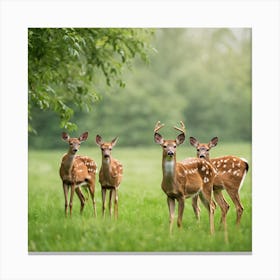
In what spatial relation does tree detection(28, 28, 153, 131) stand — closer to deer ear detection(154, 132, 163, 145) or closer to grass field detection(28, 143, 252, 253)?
grass field detection(28, 143, 252, 253)

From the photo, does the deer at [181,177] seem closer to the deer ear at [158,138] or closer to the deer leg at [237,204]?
the deer ear at [158,138]

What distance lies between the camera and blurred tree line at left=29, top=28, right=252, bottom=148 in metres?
18.6

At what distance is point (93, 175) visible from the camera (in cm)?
717

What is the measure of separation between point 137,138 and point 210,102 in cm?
299

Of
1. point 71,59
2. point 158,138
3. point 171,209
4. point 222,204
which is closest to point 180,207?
point 171,209

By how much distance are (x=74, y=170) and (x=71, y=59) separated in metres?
2.13

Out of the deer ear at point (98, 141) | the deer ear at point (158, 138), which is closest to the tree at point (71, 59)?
the deer ear at point (98, 141)

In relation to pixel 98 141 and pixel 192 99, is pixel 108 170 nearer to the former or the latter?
pixel 98 141

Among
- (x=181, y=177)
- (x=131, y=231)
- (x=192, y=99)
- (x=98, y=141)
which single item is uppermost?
(x=192, y=99)

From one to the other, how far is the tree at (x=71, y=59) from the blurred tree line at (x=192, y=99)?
9.11m

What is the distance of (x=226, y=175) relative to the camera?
683 centimetres

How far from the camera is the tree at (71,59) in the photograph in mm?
7242
